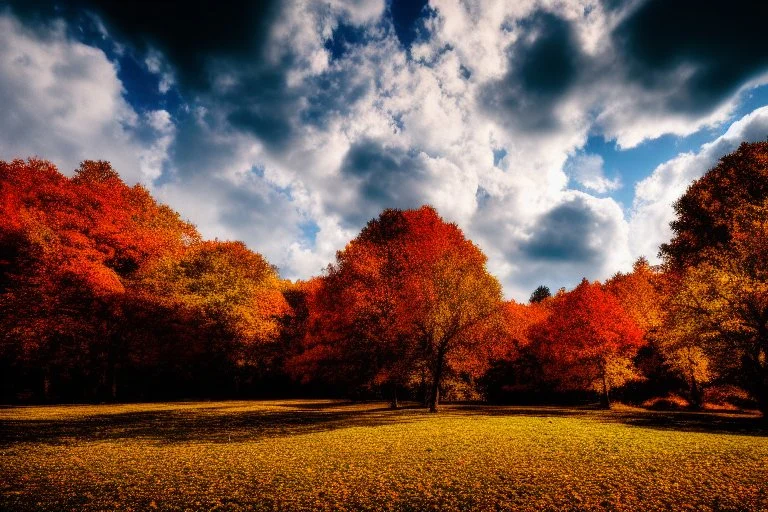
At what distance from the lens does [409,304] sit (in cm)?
3081

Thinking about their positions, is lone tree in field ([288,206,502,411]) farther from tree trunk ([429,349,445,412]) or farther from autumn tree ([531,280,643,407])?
autumn tree ([531,280,643,407])

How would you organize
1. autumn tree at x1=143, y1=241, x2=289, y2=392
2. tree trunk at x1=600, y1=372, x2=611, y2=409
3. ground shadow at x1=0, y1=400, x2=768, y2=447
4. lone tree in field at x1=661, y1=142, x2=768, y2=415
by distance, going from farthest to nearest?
autumn tree at x1=143, y1=241, x2=289, y2=392 → tree trunk at x1=600, y1=372, x2=611, y2=409 → lone tree in field at x1=661, y1=142, x2=768, y2=415 → ground shadow at x1=0, y1=400, x2=768, y2=447

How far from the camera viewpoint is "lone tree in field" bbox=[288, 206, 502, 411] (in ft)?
96.8

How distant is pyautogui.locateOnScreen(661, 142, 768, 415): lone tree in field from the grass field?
5.75m

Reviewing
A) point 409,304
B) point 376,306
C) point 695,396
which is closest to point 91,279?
point 376,306

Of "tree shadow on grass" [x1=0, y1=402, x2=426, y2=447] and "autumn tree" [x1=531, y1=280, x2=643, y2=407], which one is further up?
"autumn tree" [x1=531, y1=280, x2=643, y2=407]

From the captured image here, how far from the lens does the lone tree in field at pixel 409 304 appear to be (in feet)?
96.8

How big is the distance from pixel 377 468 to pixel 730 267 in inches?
971

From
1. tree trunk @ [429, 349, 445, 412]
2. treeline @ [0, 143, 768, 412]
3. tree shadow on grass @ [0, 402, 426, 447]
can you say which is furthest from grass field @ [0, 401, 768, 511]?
treeline @ [0, 143, 768, 412]

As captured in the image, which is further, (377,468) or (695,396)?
(695,396)

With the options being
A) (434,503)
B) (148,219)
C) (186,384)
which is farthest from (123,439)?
(186,384)

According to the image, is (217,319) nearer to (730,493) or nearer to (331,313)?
(331,313)

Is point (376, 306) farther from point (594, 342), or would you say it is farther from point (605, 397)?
point (605, 397)

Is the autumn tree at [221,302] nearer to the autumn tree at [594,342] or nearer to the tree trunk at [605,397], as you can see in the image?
the autumn tree at [594,342]
